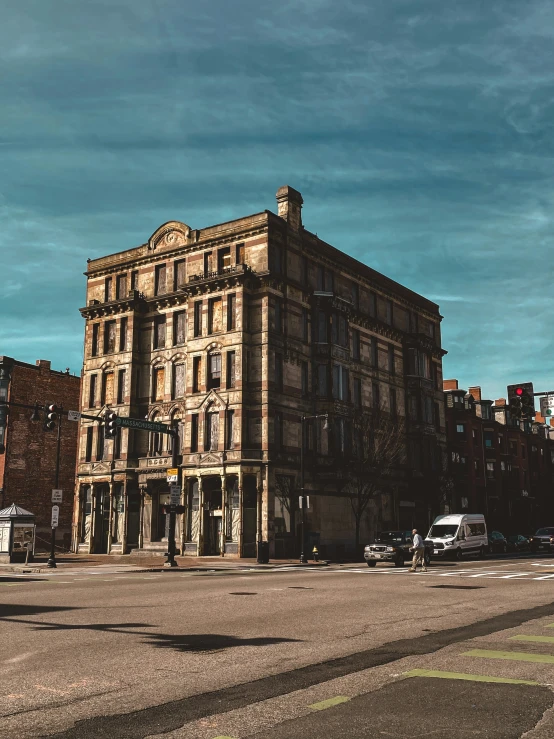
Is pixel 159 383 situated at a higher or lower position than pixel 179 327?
lower

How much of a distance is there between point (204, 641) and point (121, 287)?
45971 millimetres

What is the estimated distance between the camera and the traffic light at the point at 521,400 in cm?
1891

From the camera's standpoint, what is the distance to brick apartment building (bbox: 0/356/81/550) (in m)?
54.8

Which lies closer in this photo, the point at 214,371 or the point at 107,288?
the point at 214,371

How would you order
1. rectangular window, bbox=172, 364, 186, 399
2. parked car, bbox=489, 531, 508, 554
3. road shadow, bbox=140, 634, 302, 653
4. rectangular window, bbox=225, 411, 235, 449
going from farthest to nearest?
parked car, bbox=489, 531, 508, 554
rectangular window, bbox=172, 364, 186, 399
rectangular window, bbox=225, 411, 235, 449
road shadow, bbox=140, 634, 302, 653

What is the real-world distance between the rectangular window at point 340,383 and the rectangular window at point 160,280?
535 inches

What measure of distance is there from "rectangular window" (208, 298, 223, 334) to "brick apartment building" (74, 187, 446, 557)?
93 millimetres

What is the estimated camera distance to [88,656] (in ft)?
31.3

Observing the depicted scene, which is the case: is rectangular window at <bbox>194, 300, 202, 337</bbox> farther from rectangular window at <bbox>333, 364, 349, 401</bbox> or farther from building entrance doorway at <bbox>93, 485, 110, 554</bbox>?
building entrance doorway at <bbox>93, 485, 110, 554</bbox>

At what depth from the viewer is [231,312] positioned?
47219 mm

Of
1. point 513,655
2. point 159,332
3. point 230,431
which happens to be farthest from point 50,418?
point 159,332

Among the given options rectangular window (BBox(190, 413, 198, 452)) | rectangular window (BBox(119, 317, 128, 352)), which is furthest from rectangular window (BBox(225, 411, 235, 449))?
rectangular window (BBox(119, 317, 128, 352))

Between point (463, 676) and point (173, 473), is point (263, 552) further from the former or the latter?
point (463, 676)

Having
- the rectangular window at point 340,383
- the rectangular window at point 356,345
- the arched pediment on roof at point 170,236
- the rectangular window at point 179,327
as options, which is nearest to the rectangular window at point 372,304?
the rectangular window at point 356,345
